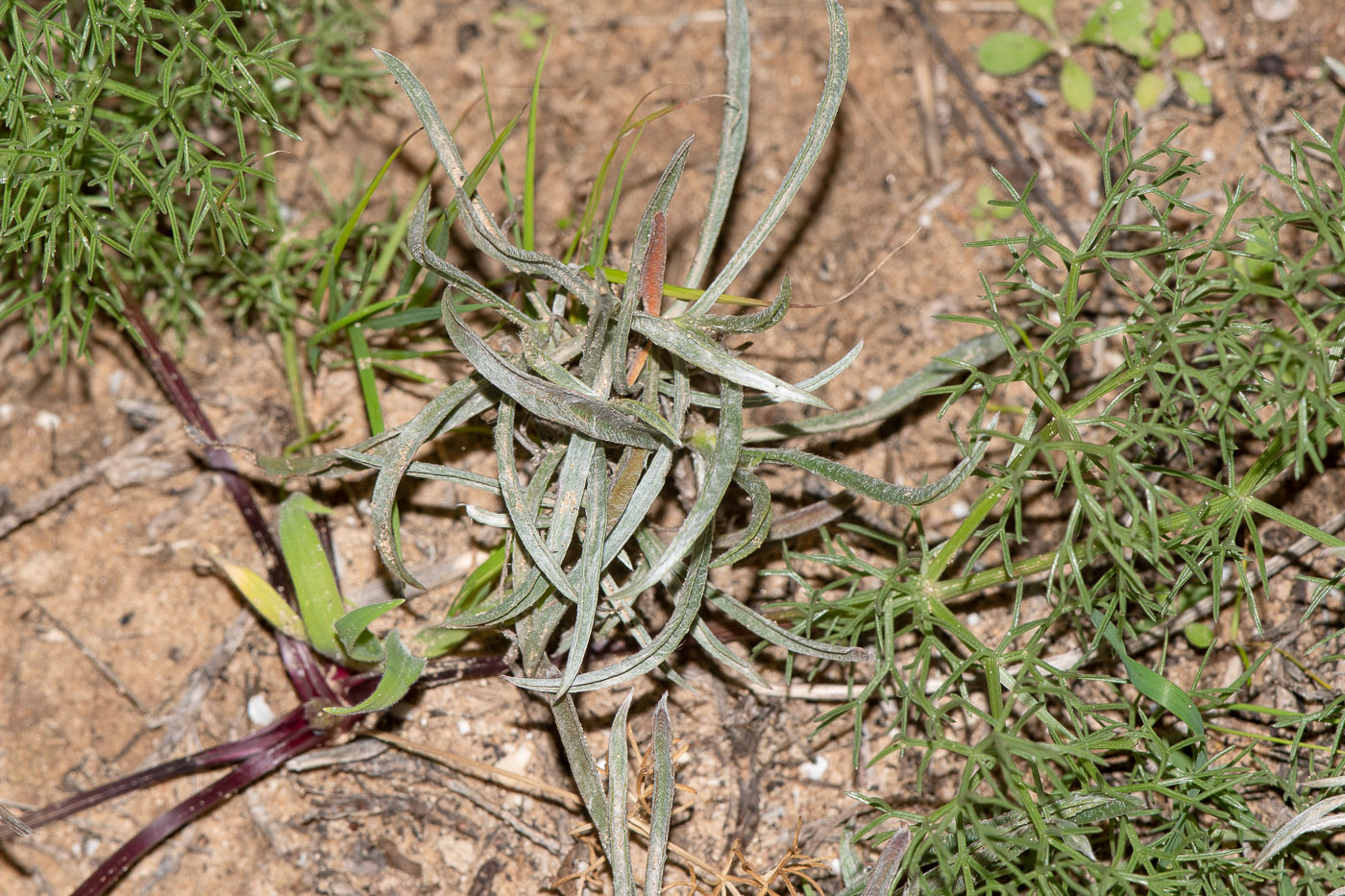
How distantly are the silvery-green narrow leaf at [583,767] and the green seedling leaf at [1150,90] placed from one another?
1.95 meters

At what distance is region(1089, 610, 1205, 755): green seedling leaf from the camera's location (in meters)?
1.83

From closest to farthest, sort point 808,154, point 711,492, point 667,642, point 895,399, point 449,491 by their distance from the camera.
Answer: point 711,492
point 667,642
point 808,154
point 895,399
point 449,491

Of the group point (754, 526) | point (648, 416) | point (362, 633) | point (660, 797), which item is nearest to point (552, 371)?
point (648, 416)

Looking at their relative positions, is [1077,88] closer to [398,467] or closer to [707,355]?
[707,355]

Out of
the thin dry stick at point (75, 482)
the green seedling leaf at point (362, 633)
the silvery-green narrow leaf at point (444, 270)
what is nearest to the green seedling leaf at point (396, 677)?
the green seedling leaf at point (362, 633)

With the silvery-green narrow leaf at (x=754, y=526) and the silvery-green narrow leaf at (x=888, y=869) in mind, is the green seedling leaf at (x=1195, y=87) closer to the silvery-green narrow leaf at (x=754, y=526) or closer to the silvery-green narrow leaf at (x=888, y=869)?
the silvery-green narrow leaf at (x=754, y=526)

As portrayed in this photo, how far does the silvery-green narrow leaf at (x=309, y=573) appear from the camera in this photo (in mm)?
2055

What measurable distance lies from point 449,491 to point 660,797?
Result: 2.73ft

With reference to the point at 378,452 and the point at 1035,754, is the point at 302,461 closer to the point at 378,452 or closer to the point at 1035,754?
the point at 378,452

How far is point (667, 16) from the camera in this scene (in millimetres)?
2494

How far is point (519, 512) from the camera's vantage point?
1.79 meters

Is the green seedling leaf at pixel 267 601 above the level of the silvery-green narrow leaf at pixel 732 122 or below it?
below

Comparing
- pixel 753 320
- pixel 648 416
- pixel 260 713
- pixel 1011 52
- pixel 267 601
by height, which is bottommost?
pixel 260 713

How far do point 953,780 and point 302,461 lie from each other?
1.51 m
